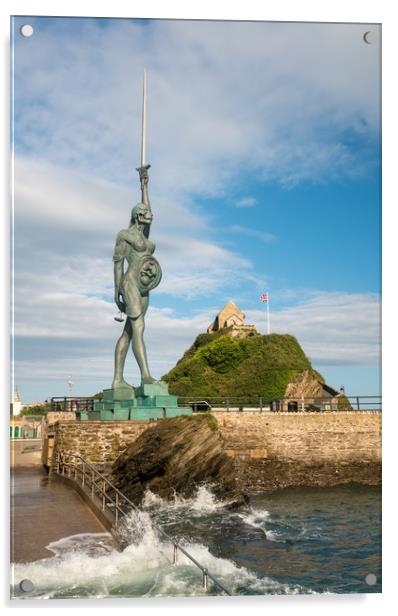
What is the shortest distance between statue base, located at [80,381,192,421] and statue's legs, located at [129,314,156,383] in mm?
401

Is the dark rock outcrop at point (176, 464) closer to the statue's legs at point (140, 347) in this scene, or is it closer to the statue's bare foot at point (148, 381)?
the statue's bare foot at point (148, 381)

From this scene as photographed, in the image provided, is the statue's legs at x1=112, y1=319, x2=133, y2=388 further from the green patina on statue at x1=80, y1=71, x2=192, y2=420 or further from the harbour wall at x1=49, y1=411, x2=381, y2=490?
the harbour wall at x1=49, y1=411, x2=381, y2=490

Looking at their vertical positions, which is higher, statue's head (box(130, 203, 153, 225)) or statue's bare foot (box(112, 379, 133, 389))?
statue's head (box(130, 203, 153, 225))

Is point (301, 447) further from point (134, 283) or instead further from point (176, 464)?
point (134, 283)

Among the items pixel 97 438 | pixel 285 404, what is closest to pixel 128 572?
pixel 97 438

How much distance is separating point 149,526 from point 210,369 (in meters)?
34.9

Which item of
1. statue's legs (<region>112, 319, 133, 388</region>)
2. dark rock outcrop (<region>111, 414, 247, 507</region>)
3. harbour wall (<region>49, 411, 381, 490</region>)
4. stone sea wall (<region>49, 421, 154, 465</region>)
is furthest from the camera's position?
harbour wall (<region>49, 411, 381, 490</region>)

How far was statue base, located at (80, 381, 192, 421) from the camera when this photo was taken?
18.1 metres

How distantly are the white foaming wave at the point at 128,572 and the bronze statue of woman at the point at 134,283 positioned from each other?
32.2 feet

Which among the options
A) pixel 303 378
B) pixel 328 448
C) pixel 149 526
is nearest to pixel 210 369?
pixel 303 378

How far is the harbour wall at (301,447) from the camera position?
21094mm

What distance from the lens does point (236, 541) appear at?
39.1ft

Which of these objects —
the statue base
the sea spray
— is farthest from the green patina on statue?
the sea spray
